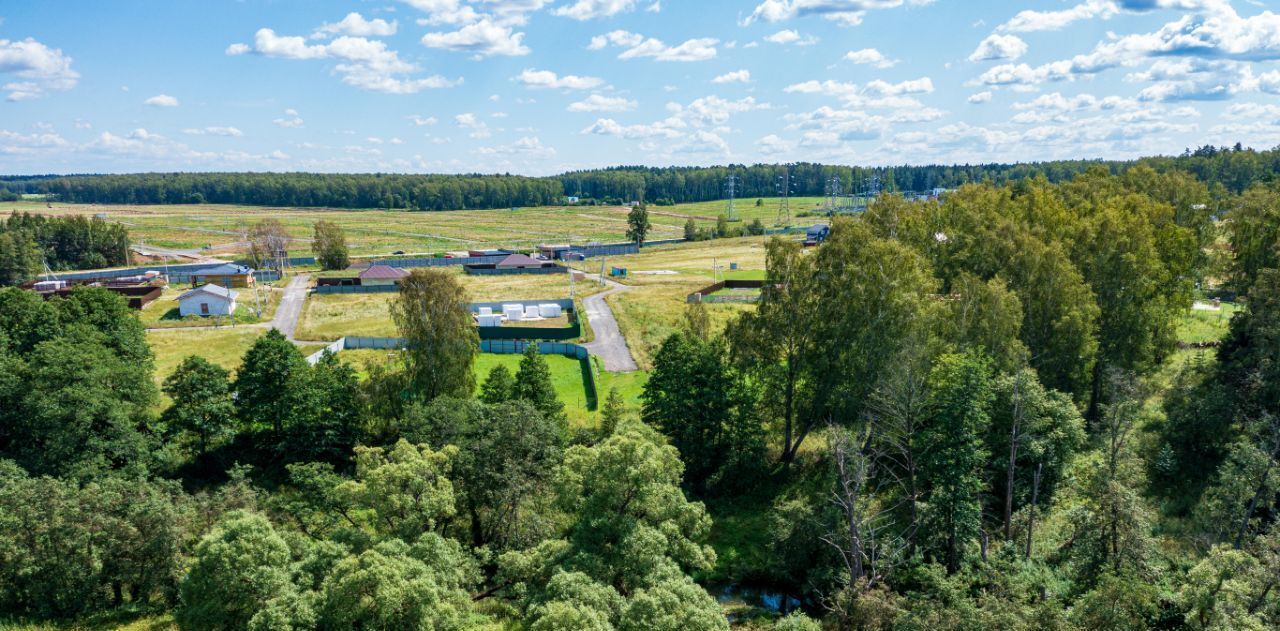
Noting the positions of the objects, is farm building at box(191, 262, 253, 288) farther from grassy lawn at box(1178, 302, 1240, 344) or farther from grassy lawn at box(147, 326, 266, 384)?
grassy lawn at box(1178, 302, 1240, 344)

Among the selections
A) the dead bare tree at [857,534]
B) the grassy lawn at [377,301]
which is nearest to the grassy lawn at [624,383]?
the dead bare tree at [857,534]

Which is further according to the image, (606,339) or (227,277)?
(227,277)

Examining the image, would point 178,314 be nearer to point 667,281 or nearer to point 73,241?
point 73,241

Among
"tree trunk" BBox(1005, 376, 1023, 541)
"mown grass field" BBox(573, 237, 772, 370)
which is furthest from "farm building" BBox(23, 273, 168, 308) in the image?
"tree trunk" BBox(1005, 376, 1023, 541)

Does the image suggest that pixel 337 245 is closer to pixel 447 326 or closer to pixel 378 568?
pixel 447 326

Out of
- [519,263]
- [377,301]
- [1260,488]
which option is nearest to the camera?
[1260,488]

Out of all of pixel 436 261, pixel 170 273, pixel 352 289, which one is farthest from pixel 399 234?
pixel 352 289

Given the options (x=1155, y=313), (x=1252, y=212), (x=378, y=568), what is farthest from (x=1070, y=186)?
(x=378, y=568)
